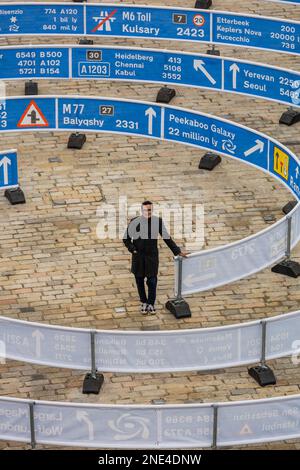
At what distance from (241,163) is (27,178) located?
4218 millimetres

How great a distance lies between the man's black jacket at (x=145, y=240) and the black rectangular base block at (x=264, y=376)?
2426 mm

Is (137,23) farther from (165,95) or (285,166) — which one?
(285,166)

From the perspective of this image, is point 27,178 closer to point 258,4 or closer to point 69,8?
point 69,8

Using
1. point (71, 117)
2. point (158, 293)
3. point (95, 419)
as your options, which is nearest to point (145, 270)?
point (158, 293)

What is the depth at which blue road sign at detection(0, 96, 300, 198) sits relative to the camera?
27.8 metres

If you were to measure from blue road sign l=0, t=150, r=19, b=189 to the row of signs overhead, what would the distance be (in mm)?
4787

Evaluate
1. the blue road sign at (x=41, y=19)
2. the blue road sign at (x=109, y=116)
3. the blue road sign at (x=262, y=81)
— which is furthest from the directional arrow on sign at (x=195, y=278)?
the blue road sign at (x=41, y=19)

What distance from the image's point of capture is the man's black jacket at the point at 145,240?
2408 cm

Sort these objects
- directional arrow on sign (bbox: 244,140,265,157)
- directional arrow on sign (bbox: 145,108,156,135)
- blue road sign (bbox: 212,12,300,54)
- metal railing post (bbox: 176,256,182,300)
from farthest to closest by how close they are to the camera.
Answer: blue road sign (bbox: 212,12,300,54) < directional arrow on sign (bbox: 145,108,156,135) < directional arrow on sign (bbox: 244,140,265,157) < metal railing post (bbox: 176,256,182,300)

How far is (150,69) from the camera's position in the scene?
29953 millimetres

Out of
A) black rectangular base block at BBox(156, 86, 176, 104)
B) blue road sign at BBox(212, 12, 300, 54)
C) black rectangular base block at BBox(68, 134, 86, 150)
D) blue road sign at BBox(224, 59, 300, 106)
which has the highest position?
blue road sign at BBox(212, 12, 300, 54)

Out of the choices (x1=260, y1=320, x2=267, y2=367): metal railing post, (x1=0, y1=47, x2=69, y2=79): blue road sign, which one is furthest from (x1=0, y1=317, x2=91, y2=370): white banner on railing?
(x1=0, y1=47, x2=69, y2=79): blue road sign

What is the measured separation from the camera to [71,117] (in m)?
29.3

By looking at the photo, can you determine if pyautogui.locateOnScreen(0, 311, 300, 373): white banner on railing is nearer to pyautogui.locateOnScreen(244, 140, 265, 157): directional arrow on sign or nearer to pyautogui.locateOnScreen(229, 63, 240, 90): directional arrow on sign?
pyautogui.locateOnScreen(244, 140, 265, 157): directional arrow on sign
